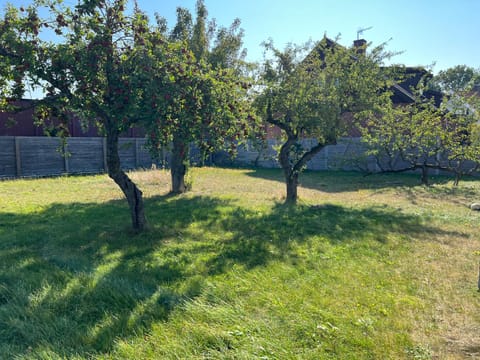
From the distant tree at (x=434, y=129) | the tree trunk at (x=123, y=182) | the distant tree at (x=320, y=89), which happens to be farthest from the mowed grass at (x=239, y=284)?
the distant tree at (x=434, y=129)

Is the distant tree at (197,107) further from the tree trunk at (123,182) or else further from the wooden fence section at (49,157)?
the wooden fence section at (49,157)

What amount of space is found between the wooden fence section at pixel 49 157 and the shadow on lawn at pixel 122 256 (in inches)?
285

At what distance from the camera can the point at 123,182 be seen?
543cm

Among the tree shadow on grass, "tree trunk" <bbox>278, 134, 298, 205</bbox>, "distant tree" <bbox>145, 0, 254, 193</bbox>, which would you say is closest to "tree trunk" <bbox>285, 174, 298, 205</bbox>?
"tree trunk" <bbox>278, 134, 298, 205</bbox>

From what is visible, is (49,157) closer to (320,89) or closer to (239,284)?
(320,89)

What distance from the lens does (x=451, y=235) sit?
18.6 ft

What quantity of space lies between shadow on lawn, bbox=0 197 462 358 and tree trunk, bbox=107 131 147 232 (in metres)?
0.27

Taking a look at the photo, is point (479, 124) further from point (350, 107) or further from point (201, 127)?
point (201, 127)

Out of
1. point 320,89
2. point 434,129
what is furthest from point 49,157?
point 434,129

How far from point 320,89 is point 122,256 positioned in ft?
19.0

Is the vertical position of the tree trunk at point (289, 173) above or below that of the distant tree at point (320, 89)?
below

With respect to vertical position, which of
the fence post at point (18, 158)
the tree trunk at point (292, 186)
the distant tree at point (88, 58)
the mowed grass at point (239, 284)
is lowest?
the mowed grass at point (239, 284)

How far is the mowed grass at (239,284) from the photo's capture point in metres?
2.54

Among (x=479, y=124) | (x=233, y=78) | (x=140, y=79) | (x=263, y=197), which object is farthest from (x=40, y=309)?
(x=479, y=124)
